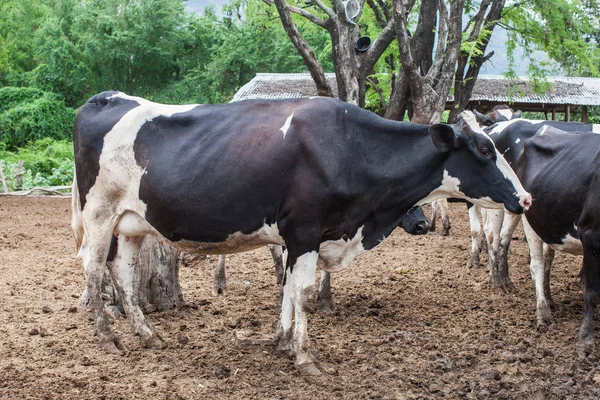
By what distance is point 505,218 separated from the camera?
8.98 metres

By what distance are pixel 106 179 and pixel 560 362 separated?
4077 mm

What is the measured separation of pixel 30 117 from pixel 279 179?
1257 inches

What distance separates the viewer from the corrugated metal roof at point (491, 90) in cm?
2742

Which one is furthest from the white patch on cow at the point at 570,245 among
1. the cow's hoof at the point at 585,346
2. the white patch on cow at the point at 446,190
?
the white patch on cow at the point at 446,190

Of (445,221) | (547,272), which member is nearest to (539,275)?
(547,272)

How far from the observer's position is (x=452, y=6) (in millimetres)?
13109

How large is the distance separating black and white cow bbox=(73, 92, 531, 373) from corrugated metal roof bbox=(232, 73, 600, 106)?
67.9ft

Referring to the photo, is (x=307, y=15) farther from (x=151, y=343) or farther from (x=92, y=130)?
(x=151, y=343)

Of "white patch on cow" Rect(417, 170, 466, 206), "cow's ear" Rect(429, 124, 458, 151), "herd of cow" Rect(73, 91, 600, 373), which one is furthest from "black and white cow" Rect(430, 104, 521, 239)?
"cow's ear" Rect(429, 124, 458, 151)

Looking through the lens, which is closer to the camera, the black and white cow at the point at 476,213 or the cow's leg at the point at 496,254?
the cow's leg at the point at 496,254

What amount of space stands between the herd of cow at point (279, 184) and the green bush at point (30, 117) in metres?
29.8

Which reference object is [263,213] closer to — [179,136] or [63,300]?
[179,136]

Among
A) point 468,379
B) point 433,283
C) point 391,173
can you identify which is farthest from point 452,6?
point 468,379

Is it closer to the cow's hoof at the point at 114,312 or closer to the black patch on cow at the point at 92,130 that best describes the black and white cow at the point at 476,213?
the cow's hoof at the point at 114,312
